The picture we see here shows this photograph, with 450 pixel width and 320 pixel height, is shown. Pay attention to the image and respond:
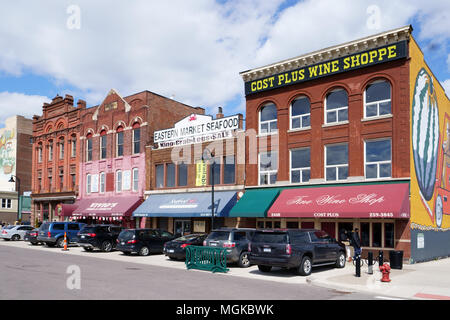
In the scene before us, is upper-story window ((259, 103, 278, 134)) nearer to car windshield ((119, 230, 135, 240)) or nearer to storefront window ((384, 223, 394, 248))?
storefront window ((384, 223, 394, 248))

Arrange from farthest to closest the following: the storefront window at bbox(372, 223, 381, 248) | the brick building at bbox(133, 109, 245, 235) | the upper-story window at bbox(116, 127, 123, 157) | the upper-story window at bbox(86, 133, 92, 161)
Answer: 1. the upper-story window at bbox(86, 133, 92, 161)
2. the upper-story window at bbox(116, 127, 123, 157)
3. the brick building at bbox(133, 109, 245, 235)
4. the storefront window at bbox(372, 223, 381, 248)

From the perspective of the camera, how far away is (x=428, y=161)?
981 inches

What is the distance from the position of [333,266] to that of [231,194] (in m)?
10.6

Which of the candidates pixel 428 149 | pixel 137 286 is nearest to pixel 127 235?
pixel 137 286

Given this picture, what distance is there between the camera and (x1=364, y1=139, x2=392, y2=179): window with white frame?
891 inches

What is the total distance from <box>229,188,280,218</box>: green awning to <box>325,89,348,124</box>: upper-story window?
5235 mm

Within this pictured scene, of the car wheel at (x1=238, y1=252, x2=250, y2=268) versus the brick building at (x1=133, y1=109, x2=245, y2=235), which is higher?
the brick building at (x1=133, y1=109, x2=245, y2=235)

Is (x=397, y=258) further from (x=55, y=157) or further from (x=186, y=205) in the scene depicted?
(x=55, y=157)

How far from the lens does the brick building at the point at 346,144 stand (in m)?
21.9

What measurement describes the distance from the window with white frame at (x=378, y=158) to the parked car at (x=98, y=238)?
15.7 metres

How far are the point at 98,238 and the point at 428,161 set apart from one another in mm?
19658

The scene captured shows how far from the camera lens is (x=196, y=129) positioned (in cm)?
3200

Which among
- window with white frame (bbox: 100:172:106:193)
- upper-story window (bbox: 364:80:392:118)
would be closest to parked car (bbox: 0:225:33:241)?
window with white frame (bbox: 100:172:106:193)

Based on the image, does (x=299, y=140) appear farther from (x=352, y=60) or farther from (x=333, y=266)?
(x=333, y=266)
